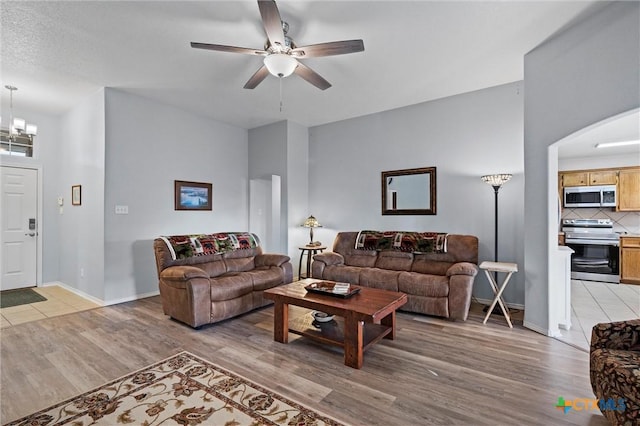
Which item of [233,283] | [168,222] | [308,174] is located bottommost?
[233,283]

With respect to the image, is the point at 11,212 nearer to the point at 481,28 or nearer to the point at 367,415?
the point at 367,415

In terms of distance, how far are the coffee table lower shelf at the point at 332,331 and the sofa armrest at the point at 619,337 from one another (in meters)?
1.51

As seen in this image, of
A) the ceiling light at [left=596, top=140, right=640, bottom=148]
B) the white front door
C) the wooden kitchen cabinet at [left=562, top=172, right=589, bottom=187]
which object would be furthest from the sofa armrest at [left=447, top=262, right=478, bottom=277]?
the white front door

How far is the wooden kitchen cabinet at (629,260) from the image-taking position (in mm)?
5230

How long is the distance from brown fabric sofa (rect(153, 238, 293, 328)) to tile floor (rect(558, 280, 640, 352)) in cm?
333

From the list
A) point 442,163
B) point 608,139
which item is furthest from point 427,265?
point 608,139

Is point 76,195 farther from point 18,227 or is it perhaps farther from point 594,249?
point 594,249

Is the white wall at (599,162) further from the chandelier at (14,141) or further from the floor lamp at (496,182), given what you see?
the chandelier at (14,141)

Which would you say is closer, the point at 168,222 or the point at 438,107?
the point at 438,107

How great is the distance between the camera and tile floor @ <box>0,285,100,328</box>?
364 centimetres

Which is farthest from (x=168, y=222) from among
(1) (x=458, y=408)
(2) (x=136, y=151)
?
(1) (x=458, y=408)

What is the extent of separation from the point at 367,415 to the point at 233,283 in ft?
7.26

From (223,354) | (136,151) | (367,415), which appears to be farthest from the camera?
(136,151)

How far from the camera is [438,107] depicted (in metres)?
4.59
